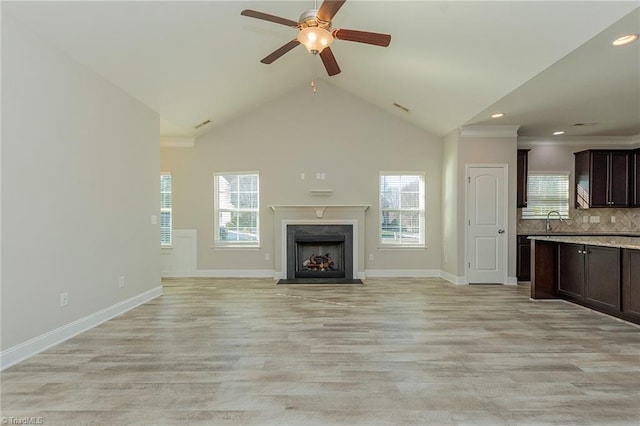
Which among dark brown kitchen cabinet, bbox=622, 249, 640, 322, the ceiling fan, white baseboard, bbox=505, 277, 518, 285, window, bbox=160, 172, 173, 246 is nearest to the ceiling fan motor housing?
the ceiling fan

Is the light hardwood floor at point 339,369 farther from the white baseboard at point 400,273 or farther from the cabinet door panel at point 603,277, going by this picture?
the white baseboard at point 400,273

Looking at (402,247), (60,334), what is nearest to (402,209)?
(402,247)

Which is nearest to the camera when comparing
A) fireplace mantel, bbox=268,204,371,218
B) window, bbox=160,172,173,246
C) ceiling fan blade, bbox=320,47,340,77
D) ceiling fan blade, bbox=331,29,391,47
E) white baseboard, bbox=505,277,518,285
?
ceiling fan blade, bbox=331,29,391,47

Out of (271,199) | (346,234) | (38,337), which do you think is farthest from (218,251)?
(38,337)

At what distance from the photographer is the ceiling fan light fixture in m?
2.71

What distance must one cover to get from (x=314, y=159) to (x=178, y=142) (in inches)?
105

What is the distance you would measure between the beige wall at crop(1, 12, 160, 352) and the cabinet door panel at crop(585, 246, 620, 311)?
18.6ft

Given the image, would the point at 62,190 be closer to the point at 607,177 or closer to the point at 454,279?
the point at 454,279

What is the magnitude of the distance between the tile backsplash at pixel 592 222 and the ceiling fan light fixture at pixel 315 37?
17.9ft

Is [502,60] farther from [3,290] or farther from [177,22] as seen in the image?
[3,290]

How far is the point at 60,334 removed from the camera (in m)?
3.22

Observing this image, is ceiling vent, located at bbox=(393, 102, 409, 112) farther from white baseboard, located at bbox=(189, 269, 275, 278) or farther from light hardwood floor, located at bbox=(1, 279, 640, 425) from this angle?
white baseboard, located at bbox=(189, 269, 275, 278)

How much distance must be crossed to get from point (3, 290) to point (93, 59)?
2331 millimetres

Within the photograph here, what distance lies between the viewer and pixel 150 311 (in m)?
4.33
